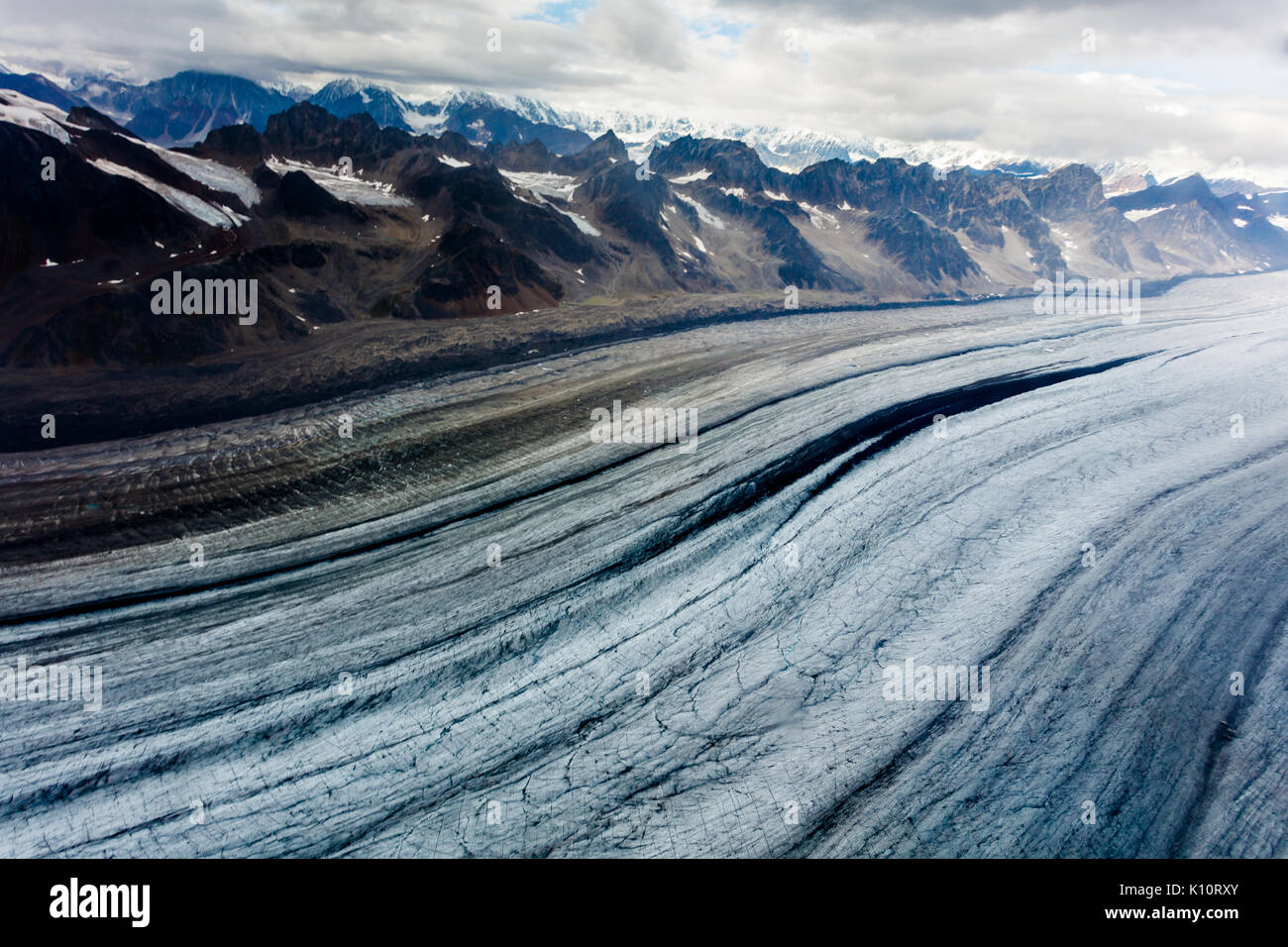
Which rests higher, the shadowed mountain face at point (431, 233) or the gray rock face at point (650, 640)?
the shadowed mountain face at point (431, 233)

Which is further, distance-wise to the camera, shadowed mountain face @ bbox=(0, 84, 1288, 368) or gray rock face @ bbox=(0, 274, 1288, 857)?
shadowed mountain face @ bbox=(0, 84, 1288, 368)

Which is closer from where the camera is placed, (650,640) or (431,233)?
(650,640)

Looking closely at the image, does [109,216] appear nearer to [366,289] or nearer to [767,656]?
[366,289]

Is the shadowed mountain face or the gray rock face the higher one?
the shadowed mountain face

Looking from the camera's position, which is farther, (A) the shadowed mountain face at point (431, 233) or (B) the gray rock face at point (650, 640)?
(A) the shadowed mountain face at point (431, 233)
